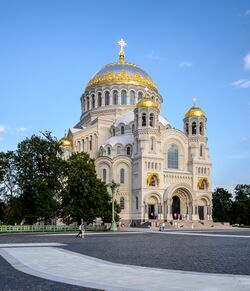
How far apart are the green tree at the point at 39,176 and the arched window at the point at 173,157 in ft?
70.8

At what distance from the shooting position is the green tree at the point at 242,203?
75.1 meters

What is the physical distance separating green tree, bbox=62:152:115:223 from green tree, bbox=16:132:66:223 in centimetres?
143

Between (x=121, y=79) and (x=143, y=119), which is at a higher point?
(x=121, y=79)

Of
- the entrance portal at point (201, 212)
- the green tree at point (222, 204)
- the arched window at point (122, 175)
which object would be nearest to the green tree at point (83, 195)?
the arched window at point (122, 175)

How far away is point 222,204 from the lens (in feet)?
273

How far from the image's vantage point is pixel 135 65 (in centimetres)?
8300

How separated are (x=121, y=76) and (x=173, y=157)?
19.3 metres

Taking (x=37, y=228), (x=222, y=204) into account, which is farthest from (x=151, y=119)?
(x=222, y=204)

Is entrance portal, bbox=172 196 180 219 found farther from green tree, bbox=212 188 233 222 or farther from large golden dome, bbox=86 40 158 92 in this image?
large golden dome, bbox=86 40 158 92

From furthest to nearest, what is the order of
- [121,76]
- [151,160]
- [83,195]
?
1. [121,76]
2. [151,160]
3. [83,195]

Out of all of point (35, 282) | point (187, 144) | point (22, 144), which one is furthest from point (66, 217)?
point (35, 282)

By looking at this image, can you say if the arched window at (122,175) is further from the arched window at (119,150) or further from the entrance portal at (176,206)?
the entrance portal at (176,206)

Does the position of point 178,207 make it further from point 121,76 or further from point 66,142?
point 121,76

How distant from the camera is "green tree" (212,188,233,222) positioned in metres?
81.2
